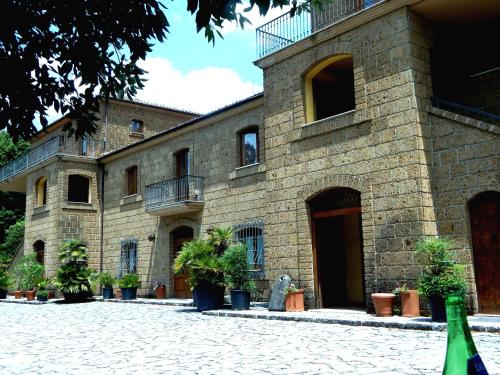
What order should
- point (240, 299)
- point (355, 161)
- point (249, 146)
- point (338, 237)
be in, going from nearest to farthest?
point (355, 161), point (240, 299), point (338, 237), point (249, 146)

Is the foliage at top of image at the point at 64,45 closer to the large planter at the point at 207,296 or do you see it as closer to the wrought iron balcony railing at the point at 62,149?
the large planter at the point at 207,296

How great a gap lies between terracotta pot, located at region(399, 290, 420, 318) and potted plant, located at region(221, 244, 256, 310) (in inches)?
171

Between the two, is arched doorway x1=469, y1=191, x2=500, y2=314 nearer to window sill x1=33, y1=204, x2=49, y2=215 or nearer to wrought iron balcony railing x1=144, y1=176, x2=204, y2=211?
wrought iron balcony railing x1=144, y1=176, x2=204, y2=211

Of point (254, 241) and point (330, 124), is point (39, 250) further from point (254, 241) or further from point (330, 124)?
point (330, 124)

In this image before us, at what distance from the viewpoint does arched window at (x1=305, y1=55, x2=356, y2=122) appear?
1357cm

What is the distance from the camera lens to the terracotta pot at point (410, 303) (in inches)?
412

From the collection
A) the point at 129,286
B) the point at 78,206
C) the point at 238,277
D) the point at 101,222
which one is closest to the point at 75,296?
the point at 129,286

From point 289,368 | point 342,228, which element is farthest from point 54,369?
point 342,228

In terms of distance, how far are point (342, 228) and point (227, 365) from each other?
890 centimetres

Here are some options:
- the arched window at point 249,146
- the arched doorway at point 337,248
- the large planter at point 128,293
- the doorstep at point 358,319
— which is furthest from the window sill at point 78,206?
the arched doorway at point 337,248

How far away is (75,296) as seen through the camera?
66.8 ft

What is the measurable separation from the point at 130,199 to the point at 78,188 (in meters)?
3.73

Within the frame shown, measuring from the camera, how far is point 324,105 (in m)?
14.5

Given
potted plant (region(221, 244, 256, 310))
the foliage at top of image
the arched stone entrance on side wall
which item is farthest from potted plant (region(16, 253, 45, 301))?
the foliage at top of image
